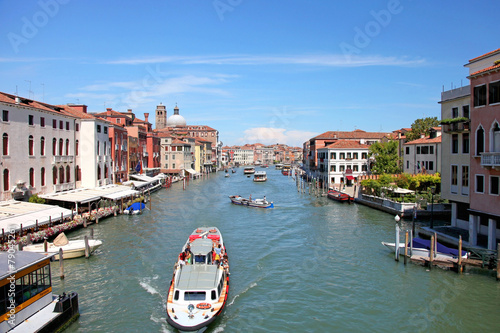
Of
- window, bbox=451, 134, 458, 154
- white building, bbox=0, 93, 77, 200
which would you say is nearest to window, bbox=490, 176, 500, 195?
window, bbox=451, 134, 458, 154

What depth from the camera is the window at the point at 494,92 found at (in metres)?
15.8

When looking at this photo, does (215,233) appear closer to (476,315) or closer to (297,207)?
(476,315)

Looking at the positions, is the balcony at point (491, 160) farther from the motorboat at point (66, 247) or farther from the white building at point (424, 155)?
the white building at point (424, 155)

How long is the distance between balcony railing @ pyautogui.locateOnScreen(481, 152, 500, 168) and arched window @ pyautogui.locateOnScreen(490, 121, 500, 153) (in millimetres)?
274

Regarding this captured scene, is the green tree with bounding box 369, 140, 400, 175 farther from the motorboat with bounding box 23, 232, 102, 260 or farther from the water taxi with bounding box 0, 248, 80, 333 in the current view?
the water taxi with bounding box 0, 248, 80, 333

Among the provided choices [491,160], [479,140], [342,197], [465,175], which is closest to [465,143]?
[465,175]

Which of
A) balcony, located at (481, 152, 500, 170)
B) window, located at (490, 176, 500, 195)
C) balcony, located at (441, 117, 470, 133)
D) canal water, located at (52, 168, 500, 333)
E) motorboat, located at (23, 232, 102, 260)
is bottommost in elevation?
canal water, located at (52, 168, 500, 333)

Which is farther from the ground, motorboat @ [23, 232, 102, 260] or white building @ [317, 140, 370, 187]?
white building @ [317, 140, 370, 187]

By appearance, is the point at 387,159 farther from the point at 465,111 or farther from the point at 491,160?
the point at 491,160

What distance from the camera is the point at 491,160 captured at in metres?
16.0

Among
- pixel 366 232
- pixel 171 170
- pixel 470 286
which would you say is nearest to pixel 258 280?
pixel 470 286

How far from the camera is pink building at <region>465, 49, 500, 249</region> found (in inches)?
628

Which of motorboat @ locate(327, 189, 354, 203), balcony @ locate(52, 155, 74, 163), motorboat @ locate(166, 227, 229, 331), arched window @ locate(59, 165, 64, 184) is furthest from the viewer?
motorboat @ locate(327, 189, 354, 203)

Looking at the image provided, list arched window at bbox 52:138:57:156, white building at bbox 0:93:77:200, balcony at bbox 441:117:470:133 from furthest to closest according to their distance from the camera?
arched window at bbox 52:138:57:156 → white building at bbox 0:93:77:200 → balcony at bbox 441:117:470:133
